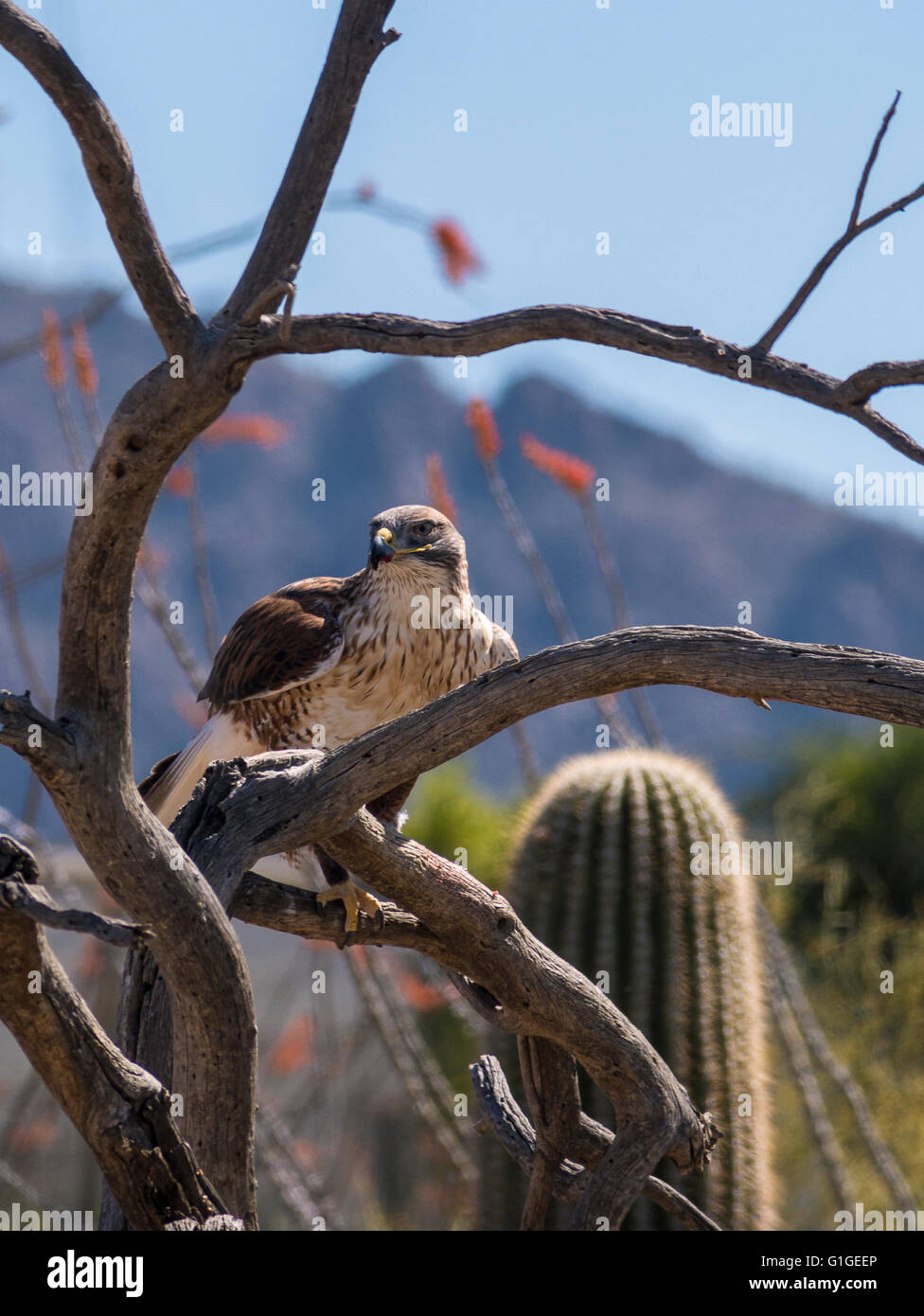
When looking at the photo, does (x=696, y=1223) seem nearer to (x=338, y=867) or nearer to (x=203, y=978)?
(x=338, y=867)

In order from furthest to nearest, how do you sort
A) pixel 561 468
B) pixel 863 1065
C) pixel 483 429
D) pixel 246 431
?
1. pixel 863 1065
2. pixel 246 431
3. pixel 561 468
4. pixel 483 429

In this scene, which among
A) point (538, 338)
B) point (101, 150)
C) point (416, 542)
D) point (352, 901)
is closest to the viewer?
point (101, 150)

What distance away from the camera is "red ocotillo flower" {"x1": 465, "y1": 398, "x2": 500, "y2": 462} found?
16.6ft

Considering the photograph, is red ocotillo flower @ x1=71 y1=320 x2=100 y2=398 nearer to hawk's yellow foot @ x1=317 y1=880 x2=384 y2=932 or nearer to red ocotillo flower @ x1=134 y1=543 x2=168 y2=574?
red ocotillo flower @ x1=134 y1=543 x2=168 y2=574

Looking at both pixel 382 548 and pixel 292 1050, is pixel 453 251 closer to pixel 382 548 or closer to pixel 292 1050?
pixel 382 548

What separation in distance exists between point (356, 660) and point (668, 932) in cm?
154

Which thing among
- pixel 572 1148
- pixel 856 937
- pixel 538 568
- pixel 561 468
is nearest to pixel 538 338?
pixel 572 1148

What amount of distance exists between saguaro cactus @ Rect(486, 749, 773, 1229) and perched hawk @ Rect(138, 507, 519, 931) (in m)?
1.05

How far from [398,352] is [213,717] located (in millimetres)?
2445

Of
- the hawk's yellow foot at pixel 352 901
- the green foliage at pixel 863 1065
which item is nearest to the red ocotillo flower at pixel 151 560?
the hawk's yellow foot at pixel 352 901

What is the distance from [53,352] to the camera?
15.8ft

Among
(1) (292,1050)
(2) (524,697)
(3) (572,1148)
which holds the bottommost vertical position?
(1) (292,1050)

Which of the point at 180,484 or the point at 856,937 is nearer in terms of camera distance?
the point at 180,484

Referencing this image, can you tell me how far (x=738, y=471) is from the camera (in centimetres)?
4241
